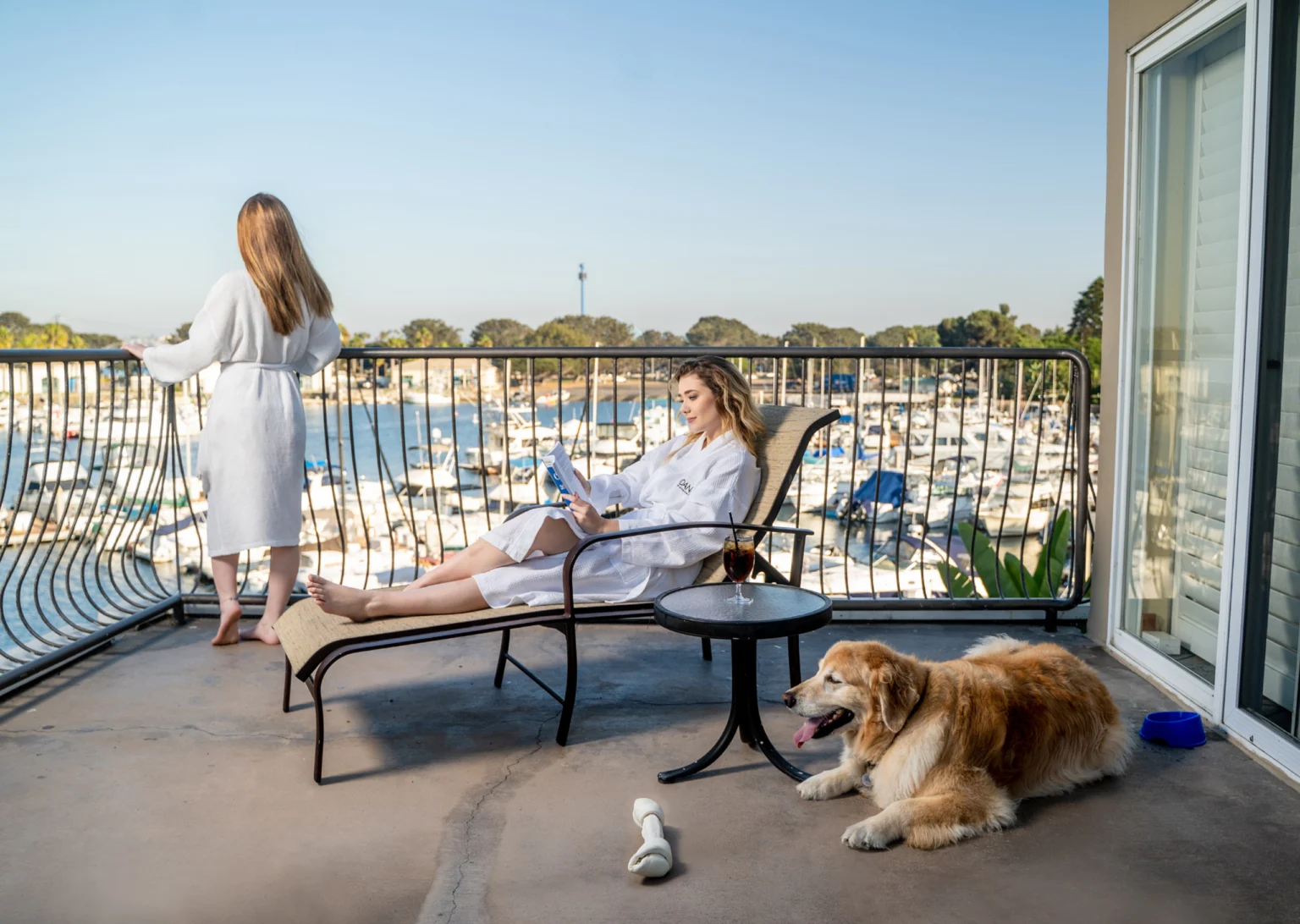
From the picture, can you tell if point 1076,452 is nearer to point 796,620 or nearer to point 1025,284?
point 796,620

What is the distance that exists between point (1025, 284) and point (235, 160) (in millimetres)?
38839

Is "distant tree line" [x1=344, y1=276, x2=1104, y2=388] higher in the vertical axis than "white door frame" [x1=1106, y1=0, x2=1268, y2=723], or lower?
higher

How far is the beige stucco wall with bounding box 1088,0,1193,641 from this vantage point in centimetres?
383

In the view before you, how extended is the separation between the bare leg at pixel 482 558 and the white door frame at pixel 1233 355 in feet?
7.01

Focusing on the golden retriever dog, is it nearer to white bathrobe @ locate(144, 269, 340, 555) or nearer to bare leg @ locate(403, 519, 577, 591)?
bare leg @ locate(403, 519, 577, 591)

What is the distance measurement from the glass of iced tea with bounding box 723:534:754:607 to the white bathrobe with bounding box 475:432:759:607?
447 mm

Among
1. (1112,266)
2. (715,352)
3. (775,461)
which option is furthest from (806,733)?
(1112,266)

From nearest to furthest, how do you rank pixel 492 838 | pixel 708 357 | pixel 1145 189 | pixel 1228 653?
pixel 492 838, pixel 1228 653, pixel 708 357, pixel 1145 189

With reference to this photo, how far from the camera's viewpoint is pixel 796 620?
2604mm

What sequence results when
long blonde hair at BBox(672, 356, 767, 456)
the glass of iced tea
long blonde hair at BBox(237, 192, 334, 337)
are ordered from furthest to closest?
→ long blonde hair at BBox(237, 192, 334, 337) → long blonde hair at BBox(672, 356, 767, 456) → the glass of iced tea

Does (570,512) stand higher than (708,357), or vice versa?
(708,357)

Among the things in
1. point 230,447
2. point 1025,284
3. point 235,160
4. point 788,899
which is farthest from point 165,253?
point 788,899

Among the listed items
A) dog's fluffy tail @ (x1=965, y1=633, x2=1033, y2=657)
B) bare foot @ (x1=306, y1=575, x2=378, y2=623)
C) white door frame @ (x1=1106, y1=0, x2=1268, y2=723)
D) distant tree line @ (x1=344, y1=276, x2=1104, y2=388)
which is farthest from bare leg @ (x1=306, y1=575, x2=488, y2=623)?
distant tree line @ (x1=344, y1=276, x2=1104, y2=388)

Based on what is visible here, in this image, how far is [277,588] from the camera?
13.5 ft
